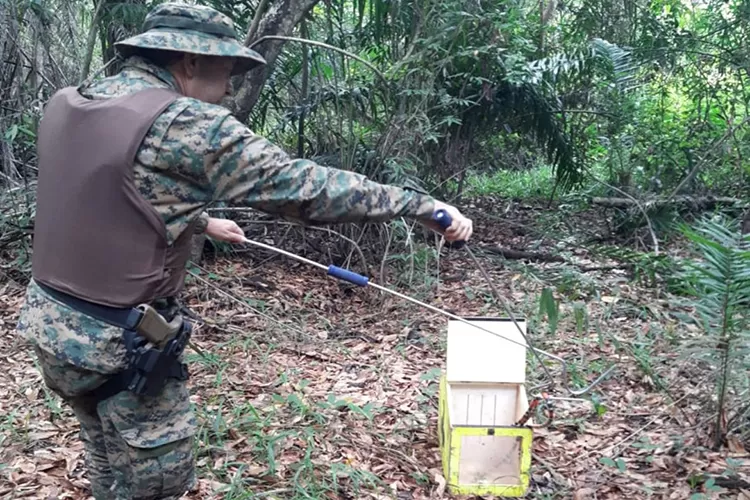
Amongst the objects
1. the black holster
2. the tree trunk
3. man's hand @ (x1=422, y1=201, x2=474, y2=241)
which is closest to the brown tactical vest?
the black holster

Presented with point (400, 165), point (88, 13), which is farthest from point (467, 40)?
point (88, 13)

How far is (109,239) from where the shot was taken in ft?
6.43

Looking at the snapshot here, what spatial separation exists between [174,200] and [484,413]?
1913 millimetres

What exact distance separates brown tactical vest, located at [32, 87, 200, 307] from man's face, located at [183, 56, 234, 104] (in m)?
0.17

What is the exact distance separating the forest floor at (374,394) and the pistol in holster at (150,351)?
3.01 feet

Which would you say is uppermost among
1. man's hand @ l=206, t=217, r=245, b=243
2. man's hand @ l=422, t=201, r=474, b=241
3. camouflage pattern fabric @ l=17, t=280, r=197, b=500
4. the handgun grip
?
man's hand @ l=422, t=201, r=474, b=241

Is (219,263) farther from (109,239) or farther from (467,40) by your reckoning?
(109,239)

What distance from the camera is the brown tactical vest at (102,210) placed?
74.7 inches

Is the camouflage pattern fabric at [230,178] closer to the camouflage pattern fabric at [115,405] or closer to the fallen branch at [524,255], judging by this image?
the camouflage pattern fabric at [115,405]

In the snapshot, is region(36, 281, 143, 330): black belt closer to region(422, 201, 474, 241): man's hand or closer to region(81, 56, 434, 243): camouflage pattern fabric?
region(81, 56, 434, 243): camouflage pattern fabric

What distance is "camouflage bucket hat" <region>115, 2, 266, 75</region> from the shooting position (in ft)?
6.61

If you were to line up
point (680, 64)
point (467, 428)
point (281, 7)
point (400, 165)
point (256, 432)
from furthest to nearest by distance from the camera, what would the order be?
point (680, 64) → point (400, 165) → point (281, 7) → point (256, 432) → point (467, 428)

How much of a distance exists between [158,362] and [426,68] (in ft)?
12.3

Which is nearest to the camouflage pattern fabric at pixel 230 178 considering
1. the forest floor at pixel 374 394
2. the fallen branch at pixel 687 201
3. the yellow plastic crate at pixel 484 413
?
the yellow plastic crate at pixel 484 413
